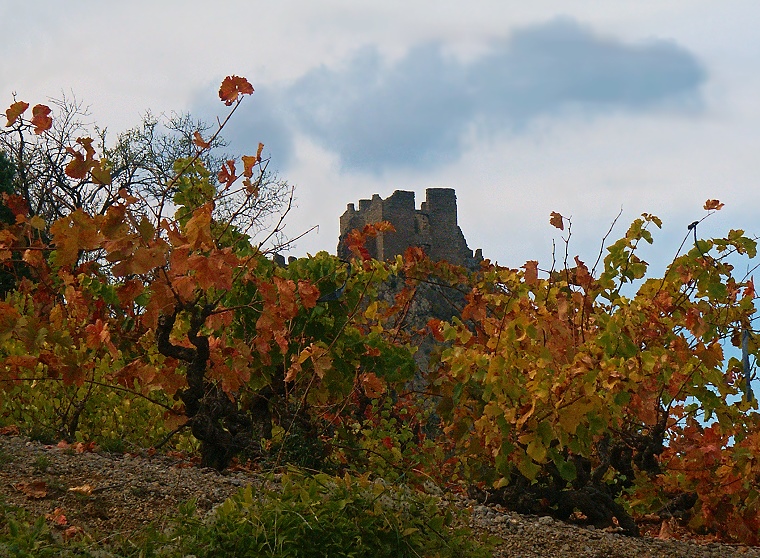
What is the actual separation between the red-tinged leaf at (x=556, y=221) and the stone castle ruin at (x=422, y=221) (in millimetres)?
28678

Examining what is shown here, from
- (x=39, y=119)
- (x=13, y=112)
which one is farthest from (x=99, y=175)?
(x=39, y=119)

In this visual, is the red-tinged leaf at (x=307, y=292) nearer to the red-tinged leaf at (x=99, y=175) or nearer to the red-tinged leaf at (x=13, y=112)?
the red-tinged leaf at (x=99, y=175)

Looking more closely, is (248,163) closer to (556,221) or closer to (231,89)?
(231,89)

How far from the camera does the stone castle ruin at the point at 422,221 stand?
33812mm

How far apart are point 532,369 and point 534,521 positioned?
0.71m

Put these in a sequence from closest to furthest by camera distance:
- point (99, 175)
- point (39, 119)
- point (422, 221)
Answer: point (99, 175), point (39, 119), point (422, 221)

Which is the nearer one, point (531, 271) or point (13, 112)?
point (13, 112)

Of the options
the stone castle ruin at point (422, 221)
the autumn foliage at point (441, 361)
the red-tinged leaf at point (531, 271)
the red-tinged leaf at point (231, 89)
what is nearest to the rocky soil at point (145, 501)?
the autumn foliage at point (441, 361)

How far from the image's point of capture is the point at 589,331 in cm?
421

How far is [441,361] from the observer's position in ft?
14.4

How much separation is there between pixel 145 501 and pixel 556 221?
2.31 meters

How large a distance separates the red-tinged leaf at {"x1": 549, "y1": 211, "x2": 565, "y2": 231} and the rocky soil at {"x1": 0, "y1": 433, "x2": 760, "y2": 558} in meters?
1.39

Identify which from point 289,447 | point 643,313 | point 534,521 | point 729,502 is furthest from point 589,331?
point 289,447

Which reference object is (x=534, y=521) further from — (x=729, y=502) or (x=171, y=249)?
(x=171, y=249)
